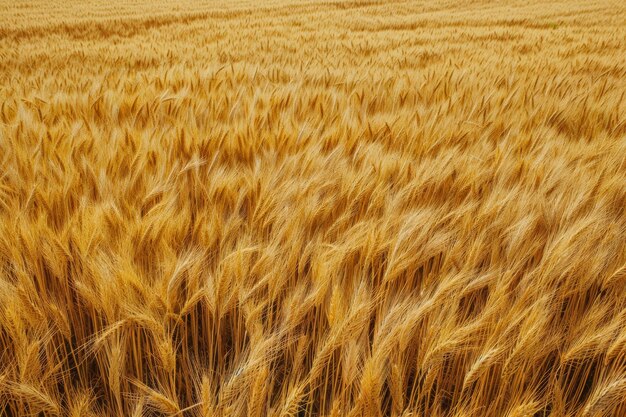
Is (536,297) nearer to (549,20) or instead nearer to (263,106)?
(263,106)

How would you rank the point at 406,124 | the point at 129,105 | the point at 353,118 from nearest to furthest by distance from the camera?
the point at 406,124
the point at 353,118
the point at 129,105

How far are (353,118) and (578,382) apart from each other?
138 cm

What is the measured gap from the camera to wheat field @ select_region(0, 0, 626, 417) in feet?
2.15

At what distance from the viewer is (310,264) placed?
0.87 metres

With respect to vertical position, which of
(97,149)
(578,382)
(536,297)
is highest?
(97,149)

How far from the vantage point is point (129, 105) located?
207cm

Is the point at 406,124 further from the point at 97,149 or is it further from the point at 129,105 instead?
the point at 129,105

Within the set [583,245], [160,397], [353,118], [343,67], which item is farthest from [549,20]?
[160,397]

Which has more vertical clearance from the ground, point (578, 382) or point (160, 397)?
point (160, 397)

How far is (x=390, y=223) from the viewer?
37.6 inches

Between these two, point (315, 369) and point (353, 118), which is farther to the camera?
point (353, 118)

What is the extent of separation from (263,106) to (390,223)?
1.39 meters

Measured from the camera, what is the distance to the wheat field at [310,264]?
65cm

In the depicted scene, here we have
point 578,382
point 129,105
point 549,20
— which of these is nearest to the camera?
point 578,382
